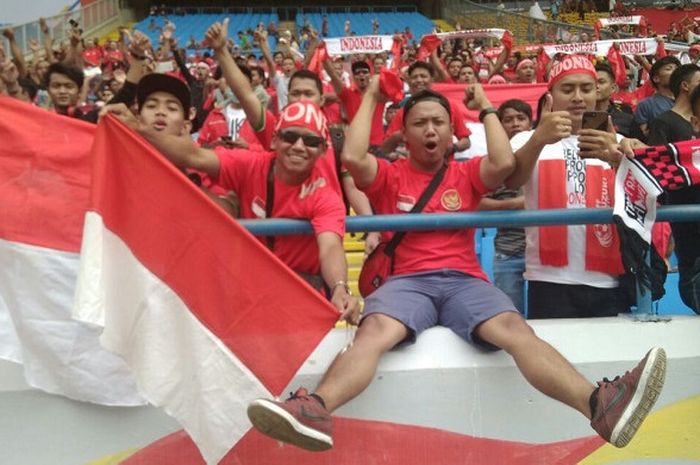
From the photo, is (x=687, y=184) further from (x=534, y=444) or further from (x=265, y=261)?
(x=265, y=261)

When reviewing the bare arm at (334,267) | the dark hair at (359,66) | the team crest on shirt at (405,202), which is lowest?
the bare arm at (334,267)

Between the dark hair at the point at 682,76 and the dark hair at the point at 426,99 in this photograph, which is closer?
the dark hair at the point at 426,99

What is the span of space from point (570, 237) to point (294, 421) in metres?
1.94

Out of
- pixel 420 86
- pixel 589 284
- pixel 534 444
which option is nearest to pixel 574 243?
pixel 589 284

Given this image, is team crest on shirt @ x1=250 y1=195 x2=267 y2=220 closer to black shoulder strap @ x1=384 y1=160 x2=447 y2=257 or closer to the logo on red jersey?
the logo on red jersey

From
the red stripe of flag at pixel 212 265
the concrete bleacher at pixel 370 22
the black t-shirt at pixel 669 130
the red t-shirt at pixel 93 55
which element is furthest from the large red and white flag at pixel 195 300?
the concrete bleacher at pixel 370 22

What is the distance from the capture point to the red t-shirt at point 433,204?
12.4 feet

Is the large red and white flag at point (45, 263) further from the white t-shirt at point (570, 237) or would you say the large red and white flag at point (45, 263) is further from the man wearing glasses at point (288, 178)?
the white t-shirt at point (570, 237)

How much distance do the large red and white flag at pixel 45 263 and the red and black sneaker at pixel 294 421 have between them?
90 cm

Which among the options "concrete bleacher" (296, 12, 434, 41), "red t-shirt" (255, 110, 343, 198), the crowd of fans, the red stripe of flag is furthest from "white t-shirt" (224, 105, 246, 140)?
A: "concrete bleacher" (296, 12, 434, 41)

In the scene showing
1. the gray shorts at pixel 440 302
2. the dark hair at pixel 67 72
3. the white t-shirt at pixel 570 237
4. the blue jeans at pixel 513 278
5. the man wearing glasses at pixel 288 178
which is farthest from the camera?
the dark hair at pixel 67 72

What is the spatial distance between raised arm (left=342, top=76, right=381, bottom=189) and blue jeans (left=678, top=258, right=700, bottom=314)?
1593mm

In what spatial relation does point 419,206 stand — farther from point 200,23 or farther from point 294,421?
point 200,23

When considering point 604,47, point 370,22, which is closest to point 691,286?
point 604,47
